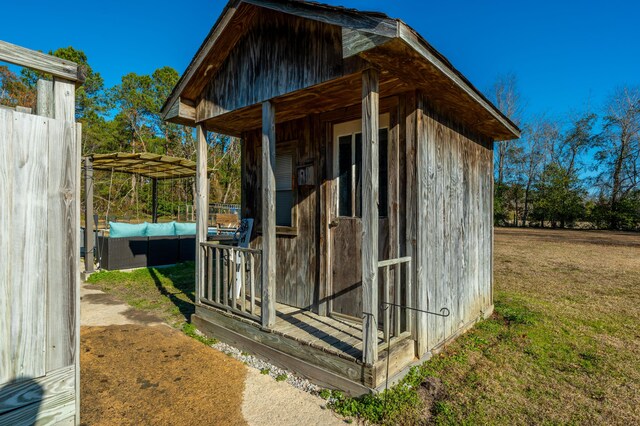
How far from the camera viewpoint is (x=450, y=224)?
3.69 m

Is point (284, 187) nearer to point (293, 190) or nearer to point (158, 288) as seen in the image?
point (293, 190)

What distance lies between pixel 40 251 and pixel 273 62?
2.62m

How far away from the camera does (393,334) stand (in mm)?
3090

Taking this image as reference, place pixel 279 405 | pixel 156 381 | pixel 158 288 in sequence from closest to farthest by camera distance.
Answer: pixel 279 405
pixel 156 381
pixel 158 288

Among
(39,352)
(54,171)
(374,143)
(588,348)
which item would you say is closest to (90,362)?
(39,352)

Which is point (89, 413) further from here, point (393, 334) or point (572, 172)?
point (572, 172)

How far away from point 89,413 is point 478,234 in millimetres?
4455

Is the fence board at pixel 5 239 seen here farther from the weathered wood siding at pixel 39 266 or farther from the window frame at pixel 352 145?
the window frame at pixel 352 145

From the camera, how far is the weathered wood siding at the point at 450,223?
3.19m

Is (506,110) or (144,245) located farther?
(506,110)

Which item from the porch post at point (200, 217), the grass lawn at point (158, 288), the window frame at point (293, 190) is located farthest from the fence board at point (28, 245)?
the grass lawn at point (158, 288)

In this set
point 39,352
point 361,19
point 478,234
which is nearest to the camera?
point 39,352

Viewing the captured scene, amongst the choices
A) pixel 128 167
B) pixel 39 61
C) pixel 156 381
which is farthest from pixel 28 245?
pixel 128 167

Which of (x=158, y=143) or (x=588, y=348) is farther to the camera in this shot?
(x=158, y=143)
